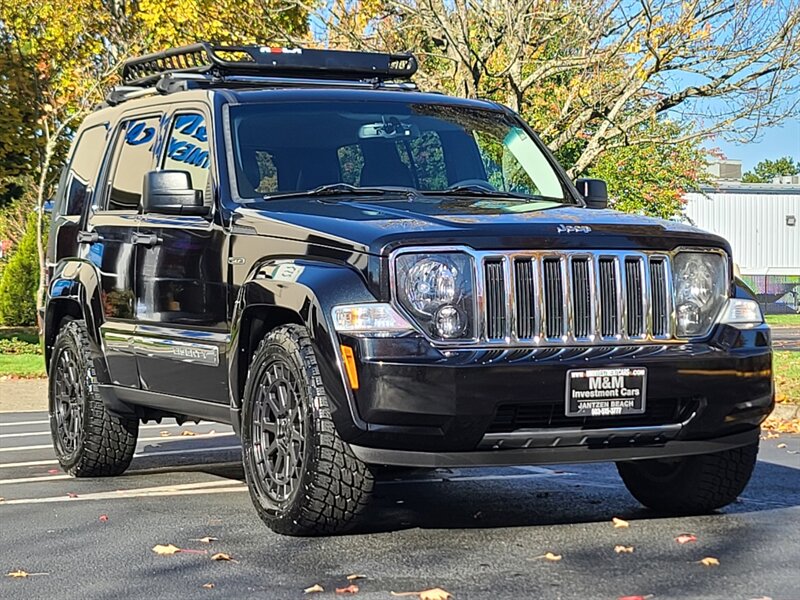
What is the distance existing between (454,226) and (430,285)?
0.30m

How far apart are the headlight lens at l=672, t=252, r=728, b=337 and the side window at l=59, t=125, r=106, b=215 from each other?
4.08m

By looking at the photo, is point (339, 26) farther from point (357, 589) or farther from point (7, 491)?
point (357, 589)

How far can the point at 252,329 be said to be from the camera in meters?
7.08

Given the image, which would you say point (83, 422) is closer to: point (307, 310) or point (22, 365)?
point (307, 310)

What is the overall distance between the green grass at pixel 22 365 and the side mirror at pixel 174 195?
487 inches

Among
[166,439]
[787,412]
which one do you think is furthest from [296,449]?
[787,412]

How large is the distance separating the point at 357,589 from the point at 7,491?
3814 millimetres

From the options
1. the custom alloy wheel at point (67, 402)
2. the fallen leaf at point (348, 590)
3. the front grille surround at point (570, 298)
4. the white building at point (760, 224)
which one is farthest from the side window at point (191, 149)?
the white building at point (760, 224)

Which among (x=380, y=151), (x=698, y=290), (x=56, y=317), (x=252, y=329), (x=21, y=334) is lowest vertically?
(x=21, y=334)

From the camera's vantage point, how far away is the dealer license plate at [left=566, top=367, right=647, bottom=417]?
6.27 metres

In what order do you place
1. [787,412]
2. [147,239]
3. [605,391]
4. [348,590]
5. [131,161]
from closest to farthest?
[348,590]
[605,391]
[147,239]
[131,161]
[787,412]

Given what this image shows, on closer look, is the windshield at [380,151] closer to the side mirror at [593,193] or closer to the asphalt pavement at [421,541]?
the side mirror at [593,193]

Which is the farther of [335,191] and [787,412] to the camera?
[787,412]

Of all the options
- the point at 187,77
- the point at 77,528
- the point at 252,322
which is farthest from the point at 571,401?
Result: the point at 187,77
